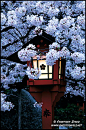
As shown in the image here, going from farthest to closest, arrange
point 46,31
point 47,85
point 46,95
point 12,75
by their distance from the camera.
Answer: point 12,75, point 46,31, point 46,95, point 47,85

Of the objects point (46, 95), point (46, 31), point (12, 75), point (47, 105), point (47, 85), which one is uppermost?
point (46, 31)

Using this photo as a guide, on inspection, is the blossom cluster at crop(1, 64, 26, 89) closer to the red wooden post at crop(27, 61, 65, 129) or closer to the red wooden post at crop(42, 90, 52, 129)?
the red wooden post at crop(27, 61, 65, 129)

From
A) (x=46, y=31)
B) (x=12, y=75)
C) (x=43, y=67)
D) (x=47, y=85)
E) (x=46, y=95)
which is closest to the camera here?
(x=43, y=67)

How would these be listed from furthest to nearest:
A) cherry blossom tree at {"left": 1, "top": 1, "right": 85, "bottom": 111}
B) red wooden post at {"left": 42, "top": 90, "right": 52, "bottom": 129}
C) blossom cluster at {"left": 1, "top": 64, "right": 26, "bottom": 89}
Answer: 1. blossom cluster at {"left": 1, "top": 64, "right": 26, "bottom": 89}
2. red wooden post at {"left": 42, "top": 90, "right": 52, "bottom": 129}
3. cherry blossom tree at {"left": 1, "top": 1, "right": 85, "bottom": 111}

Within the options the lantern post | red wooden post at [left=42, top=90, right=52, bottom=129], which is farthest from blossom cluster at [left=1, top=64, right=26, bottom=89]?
red wooden post at [left=42, top=90, right=52, bottom=129]

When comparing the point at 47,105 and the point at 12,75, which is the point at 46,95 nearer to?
the point at 47,105

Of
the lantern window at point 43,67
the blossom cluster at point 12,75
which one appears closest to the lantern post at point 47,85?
the lantern window at point 43,67

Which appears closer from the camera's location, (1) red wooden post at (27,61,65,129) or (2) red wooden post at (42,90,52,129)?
(1) red wooden post at (27,61,65,129)

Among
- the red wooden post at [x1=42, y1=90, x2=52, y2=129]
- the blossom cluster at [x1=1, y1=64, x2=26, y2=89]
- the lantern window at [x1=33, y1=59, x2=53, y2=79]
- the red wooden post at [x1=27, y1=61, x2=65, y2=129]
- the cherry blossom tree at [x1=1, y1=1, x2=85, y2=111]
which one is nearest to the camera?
the cherry blossom tree at [x1=1, y1=1, x2=85, y2=111]

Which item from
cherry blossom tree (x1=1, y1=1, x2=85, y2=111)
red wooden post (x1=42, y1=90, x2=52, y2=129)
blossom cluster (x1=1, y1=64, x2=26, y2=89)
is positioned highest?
cherry blossom tree (x1=1, y1=1, x2=85, y2=111)

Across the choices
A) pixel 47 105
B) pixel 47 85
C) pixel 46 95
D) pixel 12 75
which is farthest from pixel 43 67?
pixel 12 75

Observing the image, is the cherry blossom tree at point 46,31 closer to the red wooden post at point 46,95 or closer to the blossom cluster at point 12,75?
the blossom cluster at point 12,75

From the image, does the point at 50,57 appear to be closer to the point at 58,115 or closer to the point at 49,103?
the point at 49,103

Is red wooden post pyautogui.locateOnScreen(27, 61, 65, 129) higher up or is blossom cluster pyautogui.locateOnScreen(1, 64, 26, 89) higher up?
blossom cluster pyautogui.locateOnScreen(1, 64, 26, 89)
